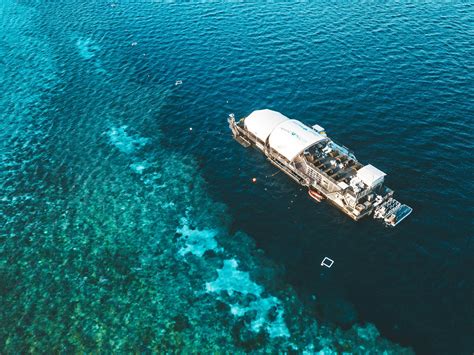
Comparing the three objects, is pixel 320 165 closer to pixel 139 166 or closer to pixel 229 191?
pixel 229 191

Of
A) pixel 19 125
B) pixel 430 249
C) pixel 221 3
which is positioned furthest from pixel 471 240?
pixel 221 3

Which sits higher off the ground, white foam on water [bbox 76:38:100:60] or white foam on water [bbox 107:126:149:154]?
white foam on water [bbox 76:38:100:60]

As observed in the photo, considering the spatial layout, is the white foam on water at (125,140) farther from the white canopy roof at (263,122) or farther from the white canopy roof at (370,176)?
the white canopy roof at (370,176)

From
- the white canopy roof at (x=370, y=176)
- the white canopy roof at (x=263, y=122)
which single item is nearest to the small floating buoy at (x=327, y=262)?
the white canopy roof at (x=370, y=176)

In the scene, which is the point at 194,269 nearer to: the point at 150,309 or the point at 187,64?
the point at 150,309

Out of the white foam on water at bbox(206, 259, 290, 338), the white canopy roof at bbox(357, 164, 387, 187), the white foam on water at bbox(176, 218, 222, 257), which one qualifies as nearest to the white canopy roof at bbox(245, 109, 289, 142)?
the white canopy roof at bbox(357, 164, 387, 187)

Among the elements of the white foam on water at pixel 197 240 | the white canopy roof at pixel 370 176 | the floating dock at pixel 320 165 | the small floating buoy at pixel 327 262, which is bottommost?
the white foam on water at pixel 197 240

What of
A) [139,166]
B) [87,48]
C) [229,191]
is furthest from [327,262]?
[87,48]

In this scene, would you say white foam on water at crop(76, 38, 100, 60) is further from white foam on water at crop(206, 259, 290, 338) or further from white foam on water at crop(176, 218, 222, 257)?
white foam on water at crop(206, 259, 290, 338)
